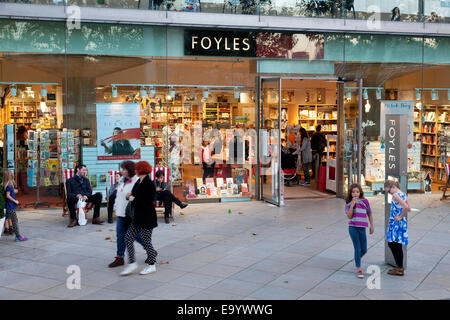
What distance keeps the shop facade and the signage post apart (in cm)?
443

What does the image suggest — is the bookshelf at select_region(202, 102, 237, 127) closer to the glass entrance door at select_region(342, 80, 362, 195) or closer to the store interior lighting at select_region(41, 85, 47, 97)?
the glass entrance door at select_region(342, 80, 362, 195)

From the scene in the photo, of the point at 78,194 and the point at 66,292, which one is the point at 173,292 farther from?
the point at 78,194

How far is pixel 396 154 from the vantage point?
820 centimetres

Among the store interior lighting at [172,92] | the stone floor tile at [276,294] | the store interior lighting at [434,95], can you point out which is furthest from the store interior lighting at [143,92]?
the store interior lighting at [434,95]

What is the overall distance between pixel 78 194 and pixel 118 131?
2.65 m

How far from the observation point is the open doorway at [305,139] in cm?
1362

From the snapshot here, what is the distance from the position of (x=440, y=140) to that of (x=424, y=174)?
60.9 inches

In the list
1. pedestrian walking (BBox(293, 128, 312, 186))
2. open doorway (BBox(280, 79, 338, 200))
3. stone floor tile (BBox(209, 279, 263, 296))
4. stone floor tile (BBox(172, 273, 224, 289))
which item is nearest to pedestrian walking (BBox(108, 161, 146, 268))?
stone floor tile (BBox(172, 273, 224, 289))

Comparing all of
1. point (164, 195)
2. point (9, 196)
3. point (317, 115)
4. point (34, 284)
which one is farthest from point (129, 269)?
point (317, 115)

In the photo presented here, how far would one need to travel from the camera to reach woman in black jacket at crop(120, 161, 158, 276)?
7.61 metres

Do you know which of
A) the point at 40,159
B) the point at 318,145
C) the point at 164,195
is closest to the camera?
the point at 164,195

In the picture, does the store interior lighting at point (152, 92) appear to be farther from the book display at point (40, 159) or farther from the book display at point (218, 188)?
the book display at point (40, 159)

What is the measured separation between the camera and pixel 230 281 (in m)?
7.43
